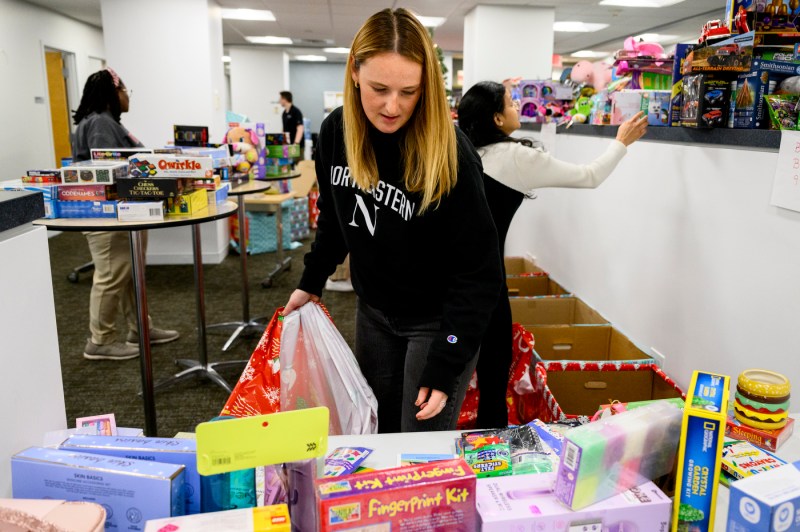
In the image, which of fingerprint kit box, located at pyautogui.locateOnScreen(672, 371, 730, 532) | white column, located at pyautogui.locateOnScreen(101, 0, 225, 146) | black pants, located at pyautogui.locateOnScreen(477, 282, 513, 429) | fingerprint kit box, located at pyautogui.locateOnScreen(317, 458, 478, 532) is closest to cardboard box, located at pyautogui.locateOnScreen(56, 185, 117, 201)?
black pants, located at pyautogui.locateOnScreen(477, 282, 513, 429)

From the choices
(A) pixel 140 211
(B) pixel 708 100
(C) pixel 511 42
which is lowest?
(A) pixel 140 211

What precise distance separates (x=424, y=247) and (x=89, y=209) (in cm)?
148

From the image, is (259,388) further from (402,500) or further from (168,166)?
(168,166)

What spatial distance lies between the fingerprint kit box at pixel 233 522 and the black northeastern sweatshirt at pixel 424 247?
20.4 inches

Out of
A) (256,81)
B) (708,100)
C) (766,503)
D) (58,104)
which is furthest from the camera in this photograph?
(256,81)

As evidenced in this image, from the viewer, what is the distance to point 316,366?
1.51 metres

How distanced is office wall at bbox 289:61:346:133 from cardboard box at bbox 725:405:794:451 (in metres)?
16.2

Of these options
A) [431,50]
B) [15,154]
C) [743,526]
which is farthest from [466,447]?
[15,154]

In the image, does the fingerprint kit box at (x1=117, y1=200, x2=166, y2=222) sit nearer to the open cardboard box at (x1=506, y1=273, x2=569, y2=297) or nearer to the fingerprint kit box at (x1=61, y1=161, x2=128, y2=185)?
the fingerprint kit box at (x1=61, y1=161, x2=128, y2=185)

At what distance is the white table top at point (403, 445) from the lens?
1154 mm

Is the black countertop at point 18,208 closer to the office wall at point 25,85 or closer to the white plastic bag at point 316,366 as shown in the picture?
the white plastic bag at point 316,366

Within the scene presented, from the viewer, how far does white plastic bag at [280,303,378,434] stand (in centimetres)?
145

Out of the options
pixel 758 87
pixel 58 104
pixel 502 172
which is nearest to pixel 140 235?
pixel 502 172

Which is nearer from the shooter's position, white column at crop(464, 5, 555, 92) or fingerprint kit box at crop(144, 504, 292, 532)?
fingerprint kit box at crop(144, 504, 292, 532)
